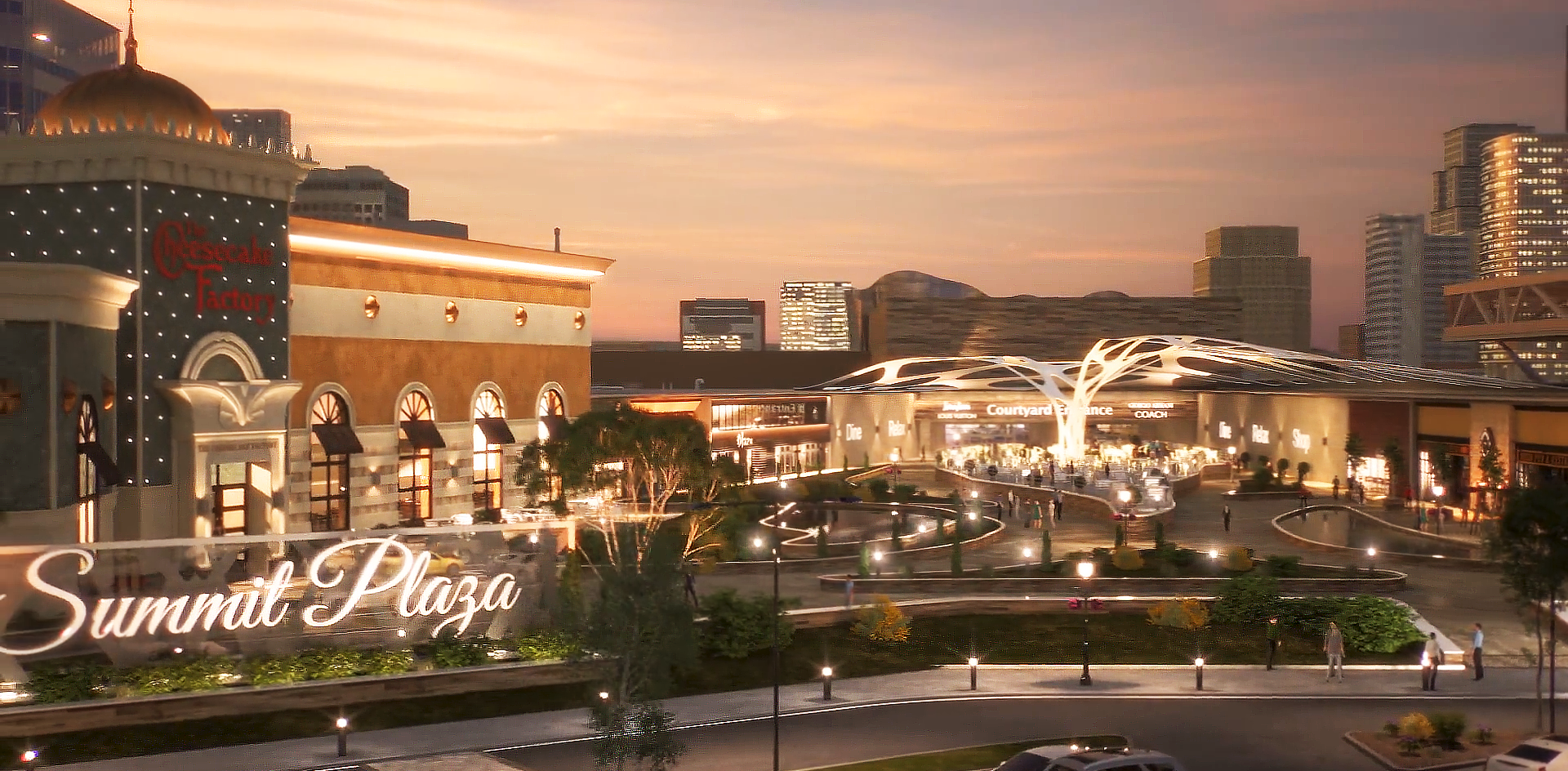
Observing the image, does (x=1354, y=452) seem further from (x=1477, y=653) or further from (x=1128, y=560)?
(x=1477, y=653)

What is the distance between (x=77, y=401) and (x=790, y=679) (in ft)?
63.5

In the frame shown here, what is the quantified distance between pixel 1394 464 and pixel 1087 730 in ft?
179

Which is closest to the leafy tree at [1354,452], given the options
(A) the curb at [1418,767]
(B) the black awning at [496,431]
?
(B) the black awning at [496,431]

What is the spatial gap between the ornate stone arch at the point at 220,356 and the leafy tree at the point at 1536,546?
37.2 m

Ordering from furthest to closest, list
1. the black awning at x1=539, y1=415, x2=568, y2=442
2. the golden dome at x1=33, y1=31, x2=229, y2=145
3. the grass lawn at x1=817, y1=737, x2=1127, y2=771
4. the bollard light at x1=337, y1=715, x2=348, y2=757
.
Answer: the black awning at x1=539, y1=415, x2=568, y2=442 < the golden dome at x1=33, y1=31, x2=229, y2=145 < the bollard light at x1=337, y1=715, x2=348, y2=757 < the grass lawn at x1=817, y1=737, x2=1127, y2=771

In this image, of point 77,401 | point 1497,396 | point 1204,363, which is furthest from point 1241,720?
point 1204,363

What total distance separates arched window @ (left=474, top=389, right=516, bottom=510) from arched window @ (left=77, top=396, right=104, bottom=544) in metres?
24.2

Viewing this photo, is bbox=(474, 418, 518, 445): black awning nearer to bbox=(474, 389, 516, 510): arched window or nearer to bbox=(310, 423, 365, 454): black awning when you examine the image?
bbox=(474, 389, 516, 510): arched window

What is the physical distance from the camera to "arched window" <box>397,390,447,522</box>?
189ft

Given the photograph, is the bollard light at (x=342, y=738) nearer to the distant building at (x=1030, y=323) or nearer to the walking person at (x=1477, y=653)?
the walking person at (x=1477, y=653)

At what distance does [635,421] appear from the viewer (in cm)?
4850

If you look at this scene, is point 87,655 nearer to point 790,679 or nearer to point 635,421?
point 790,679

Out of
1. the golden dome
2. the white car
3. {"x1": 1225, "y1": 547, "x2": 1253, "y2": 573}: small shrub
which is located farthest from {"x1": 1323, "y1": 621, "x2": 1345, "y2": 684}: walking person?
the golden dome

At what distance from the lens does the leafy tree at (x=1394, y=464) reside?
75.9 meters
